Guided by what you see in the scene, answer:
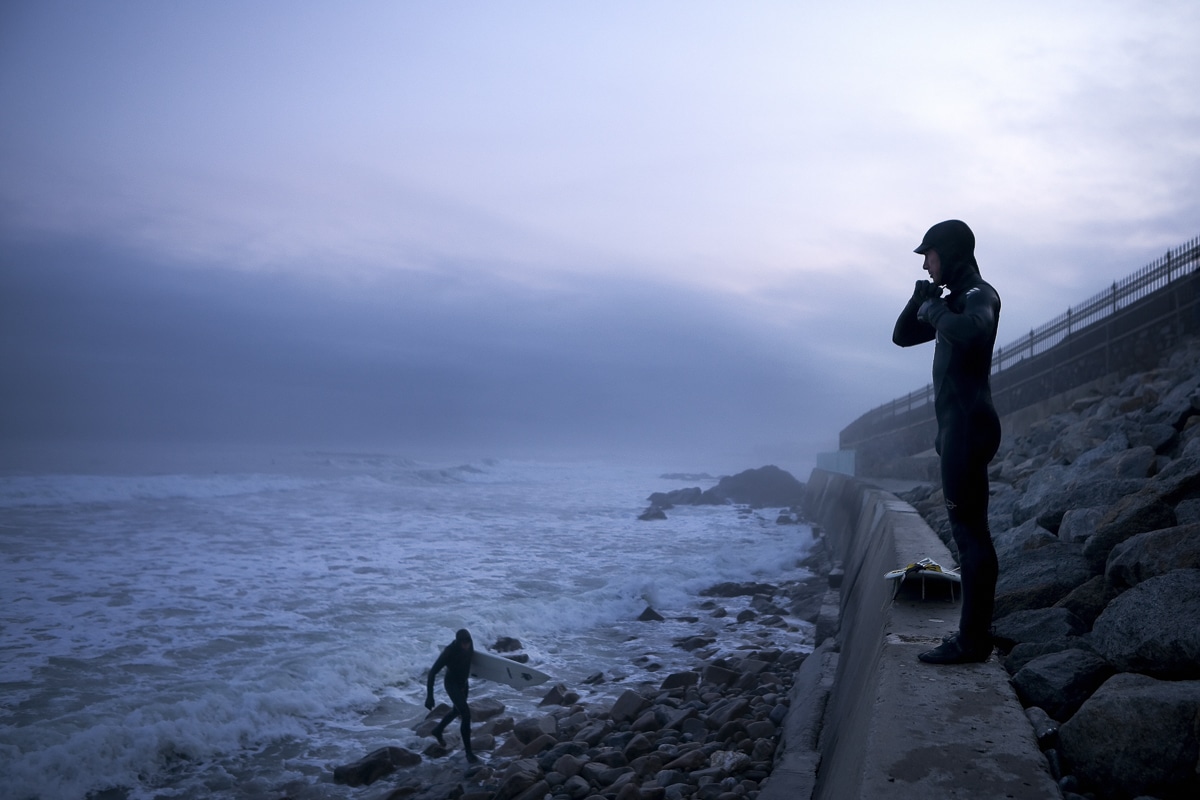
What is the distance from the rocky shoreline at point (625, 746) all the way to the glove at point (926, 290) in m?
3.16

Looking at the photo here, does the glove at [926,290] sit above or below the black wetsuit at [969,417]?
above

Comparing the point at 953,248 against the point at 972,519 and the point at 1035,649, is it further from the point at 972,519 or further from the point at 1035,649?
the point at 1035,649

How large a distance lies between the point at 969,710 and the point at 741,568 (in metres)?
14.4

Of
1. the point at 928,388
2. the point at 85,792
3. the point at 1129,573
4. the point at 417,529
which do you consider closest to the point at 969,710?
the point at 1129,573

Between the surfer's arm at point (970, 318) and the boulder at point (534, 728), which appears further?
the boulder at point (534, 728)

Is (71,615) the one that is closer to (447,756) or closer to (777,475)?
(447,756)

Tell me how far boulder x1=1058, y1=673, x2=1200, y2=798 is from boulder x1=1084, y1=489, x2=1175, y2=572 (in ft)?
5.34

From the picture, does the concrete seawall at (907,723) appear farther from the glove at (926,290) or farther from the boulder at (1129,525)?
the glove at (926,290)

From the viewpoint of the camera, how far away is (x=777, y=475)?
41156 millimetres

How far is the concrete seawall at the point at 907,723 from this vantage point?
2.24 m

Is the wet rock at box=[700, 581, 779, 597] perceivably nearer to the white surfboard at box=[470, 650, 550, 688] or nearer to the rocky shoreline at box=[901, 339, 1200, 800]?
the white surfboard at box=[470, 650, 550, 688]

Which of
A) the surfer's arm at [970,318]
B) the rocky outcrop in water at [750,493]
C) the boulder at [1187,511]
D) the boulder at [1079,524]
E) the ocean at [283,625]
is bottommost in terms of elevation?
the ocean at [283,625]

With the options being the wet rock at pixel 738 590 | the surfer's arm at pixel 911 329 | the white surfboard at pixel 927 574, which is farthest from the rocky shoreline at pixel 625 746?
the wet rock at pixel 738 590

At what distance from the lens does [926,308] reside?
302cm
